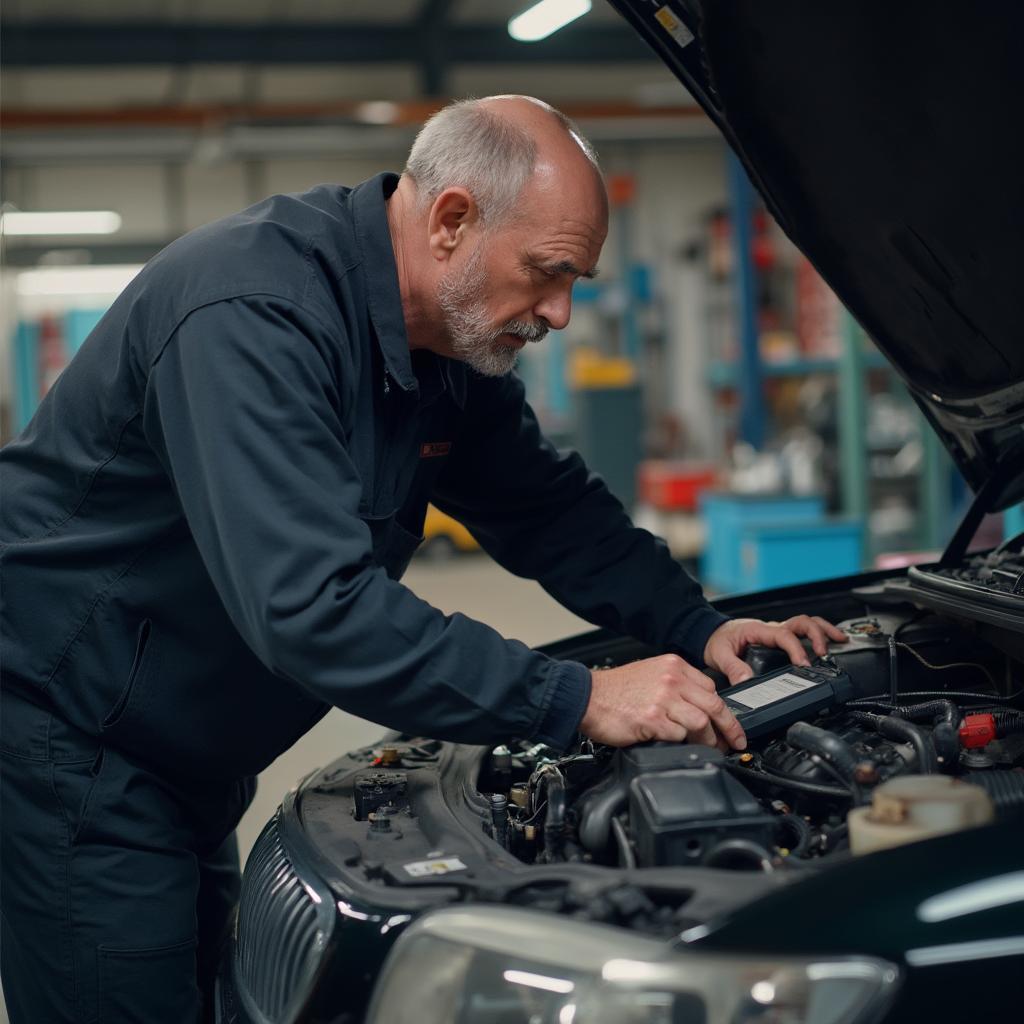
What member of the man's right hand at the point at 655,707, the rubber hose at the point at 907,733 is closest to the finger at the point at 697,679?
the man's right hand at the point at 655,707

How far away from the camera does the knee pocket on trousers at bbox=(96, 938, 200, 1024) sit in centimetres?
147

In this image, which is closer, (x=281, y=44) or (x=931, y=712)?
(x=931, y=712)

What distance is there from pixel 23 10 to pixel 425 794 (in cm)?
941

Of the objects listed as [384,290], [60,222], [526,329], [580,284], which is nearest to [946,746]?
[526,329]

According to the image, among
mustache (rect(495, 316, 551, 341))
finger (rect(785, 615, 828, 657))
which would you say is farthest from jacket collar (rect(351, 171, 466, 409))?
finger (rect(785, 615, 828, 657))

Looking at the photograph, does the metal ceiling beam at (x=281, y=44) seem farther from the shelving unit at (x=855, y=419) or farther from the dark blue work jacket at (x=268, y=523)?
the dark blue work jacket at (x=268, y=523)

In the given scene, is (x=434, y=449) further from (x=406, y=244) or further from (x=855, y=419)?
(x=855, y=419)

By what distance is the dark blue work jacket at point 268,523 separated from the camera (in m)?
1.22

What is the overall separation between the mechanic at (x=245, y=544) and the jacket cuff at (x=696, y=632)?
93 millimetres

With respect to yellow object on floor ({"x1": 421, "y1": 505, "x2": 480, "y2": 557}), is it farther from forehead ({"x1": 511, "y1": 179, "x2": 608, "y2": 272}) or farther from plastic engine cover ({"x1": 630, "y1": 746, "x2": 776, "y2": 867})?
plastic engine cover ({"x1": 630, "y1": 746, "x2": 776, "y2": 867})

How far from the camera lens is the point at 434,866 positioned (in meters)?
1.15

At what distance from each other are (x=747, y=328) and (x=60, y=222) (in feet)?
25.2

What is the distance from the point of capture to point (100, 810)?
4.85ft

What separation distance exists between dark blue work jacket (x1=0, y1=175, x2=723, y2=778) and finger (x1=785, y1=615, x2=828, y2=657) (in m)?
0.13
